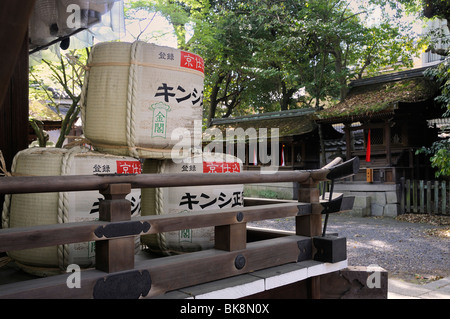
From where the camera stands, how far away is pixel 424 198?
14.2m

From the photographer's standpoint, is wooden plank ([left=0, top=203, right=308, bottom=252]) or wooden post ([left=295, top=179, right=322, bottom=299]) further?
wooden post ([left=295, top=179, right=322, bottom=299])

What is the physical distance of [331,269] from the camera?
3002mm

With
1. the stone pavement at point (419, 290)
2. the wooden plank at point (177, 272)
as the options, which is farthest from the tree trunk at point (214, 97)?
the wooden plank at point (177, 272)

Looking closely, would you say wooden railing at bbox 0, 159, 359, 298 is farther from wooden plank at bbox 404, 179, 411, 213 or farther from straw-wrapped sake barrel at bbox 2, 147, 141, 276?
wooden plank at bbox 404, 179, 411, 213

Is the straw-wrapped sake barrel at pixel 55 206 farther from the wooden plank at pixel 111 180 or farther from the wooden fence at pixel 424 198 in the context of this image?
the wooden fence at pixel 424 198

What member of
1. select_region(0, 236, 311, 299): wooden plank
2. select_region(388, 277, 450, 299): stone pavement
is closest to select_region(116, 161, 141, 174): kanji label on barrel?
select_region(0, 236, 311, 299): wooden plank

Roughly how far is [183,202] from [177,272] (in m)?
0.80

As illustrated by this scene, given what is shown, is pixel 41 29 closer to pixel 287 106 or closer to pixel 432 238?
pixel 432 238

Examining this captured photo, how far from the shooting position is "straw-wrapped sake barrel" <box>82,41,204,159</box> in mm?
2688

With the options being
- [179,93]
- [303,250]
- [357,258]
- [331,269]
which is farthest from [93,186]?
[357,258]

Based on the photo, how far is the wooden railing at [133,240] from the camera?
178 centimetres

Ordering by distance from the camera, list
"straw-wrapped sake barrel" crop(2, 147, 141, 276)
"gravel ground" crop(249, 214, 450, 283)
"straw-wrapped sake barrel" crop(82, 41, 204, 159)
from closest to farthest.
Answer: "straw-wrapped sake barrel" crop(2, 147, 141, 276)
"straw-wrapped sake barrel" crop(82, 41, 204, 159)
"gravel ground" crop(249, 214, 450, 283)

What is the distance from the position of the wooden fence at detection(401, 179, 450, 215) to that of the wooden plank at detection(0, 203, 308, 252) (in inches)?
492

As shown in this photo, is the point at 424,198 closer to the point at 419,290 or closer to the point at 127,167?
the point at 419,290
